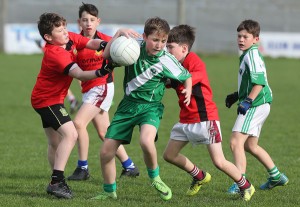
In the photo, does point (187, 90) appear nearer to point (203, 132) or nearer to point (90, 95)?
point (203, 132)

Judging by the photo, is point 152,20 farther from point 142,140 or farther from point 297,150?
point 297,150

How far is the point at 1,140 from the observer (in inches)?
475

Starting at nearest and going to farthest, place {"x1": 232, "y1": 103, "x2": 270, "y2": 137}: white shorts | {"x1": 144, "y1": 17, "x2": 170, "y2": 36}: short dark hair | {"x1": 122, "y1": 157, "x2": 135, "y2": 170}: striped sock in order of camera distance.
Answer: {"x1": 144, "y1": 17, "x2": 170, "y2": 36}: short dark hair
{"x1": 232, "y1": 103, "x2": 270, "y2": 137}: white shorts
{"x1": 122, "y1": 157, "x2": 135, "y2": 170}: striped sock

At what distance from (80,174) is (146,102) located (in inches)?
74.8

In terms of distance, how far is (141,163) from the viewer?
1025 cm

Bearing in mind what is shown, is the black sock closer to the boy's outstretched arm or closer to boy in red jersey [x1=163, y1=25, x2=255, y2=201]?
boy in red jersey [x1=163, y1=25, x2=255, y2=201]

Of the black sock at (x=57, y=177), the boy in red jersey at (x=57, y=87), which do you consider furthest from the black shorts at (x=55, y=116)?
the black sock at (x=57, y=177)

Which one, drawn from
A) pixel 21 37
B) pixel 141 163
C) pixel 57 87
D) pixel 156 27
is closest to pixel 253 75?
pixel 156 27

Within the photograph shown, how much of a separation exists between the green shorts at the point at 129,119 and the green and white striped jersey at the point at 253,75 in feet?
3.92

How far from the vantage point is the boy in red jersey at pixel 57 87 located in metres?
7.51

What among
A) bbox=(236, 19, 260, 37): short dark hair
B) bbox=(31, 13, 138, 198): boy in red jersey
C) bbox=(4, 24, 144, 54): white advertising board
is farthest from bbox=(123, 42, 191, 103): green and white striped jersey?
bbox=(4, 24, 144, 54): white advertising board

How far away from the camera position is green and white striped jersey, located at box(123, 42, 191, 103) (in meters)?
7.28

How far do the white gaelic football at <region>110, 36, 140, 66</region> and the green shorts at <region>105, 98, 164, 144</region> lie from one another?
1.81 feet

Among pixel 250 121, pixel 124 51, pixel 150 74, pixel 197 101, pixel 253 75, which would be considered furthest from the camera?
pixel 250 121
